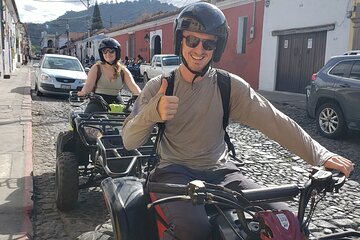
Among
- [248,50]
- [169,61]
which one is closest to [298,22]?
[248,50]

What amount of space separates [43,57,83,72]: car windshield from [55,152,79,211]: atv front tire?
37.4 ft

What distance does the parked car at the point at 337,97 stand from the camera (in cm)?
753

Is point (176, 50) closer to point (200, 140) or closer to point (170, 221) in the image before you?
point (200, 140)

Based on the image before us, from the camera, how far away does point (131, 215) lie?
211cm

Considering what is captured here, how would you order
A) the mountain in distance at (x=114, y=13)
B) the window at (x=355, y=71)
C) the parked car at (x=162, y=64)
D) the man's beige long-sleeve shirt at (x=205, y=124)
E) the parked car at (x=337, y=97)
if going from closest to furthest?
the man's beige long-sleeve shirt at (x=205, y=124)
the parked car at (x=337, y=97)
the window at (x=355, y=71)
the parked car at (x=162, y=64)
the mountain in distance at (x=114, y=13)

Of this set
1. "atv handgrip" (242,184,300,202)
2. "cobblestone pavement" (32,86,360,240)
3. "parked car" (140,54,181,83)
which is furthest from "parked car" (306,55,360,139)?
"parked car" (140,54,181,83)

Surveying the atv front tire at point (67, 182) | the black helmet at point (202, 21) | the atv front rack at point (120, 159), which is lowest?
the atv front tire at point (67, 182)

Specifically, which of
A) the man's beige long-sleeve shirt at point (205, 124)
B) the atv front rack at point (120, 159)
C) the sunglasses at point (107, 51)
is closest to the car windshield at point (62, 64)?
the sunglasses at point (107, 51)

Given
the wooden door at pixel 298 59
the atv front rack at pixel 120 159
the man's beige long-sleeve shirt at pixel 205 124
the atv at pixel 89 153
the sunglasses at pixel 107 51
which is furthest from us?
the wooden door at pixel 298 59

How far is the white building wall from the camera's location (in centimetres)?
1383

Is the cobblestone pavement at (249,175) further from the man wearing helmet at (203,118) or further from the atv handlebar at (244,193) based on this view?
the atv handlebar at (244,193)

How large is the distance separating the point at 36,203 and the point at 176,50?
111 inches

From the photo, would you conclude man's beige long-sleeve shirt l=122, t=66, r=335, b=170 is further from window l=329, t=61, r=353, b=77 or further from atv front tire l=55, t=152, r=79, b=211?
window l=329, t=61, r=353, b=77

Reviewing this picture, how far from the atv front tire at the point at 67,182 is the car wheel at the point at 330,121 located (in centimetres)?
554
